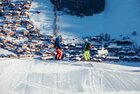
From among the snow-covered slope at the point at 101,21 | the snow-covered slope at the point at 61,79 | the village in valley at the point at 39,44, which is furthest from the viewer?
the snow-covered slope at the point at 101,21

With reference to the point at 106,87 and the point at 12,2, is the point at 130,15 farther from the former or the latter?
the point at 106,87

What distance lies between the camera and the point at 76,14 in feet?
207

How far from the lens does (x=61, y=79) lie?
27672 mm

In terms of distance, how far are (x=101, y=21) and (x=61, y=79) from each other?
34.0 m

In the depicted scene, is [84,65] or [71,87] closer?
[71,87]

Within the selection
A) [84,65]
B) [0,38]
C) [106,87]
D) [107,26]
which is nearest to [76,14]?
[107,26]

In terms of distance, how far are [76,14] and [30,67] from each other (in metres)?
35.1

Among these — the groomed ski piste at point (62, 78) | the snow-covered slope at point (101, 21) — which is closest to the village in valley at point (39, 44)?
the snow-covered slope at point (101, 21)

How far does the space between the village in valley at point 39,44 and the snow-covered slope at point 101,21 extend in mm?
808

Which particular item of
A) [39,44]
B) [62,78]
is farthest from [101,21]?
[62,78]

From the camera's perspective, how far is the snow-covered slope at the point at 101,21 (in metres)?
59.9

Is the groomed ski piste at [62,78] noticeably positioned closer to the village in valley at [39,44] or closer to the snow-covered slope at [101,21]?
the village in valley at [39,44]

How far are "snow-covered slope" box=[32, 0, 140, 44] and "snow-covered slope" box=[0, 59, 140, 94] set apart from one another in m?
29.9

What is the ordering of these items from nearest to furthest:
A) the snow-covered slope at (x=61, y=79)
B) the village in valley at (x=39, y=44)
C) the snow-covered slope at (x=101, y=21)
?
the snow-covered slope at (x=61, y=79) → the village in valley at (x=39, y=44) → the snow-covered slope at (x=101, y=21)
